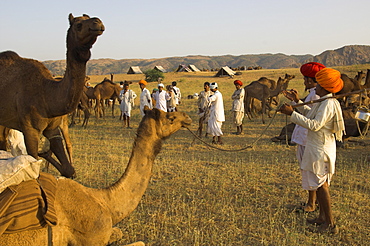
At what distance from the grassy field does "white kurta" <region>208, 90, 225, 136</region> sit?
0.59 meters

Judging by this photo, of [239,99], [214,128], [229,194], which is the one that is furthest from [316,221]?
[239,99]

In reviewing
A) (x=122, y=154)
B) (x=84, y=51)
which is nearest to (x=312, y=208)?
(x=84, y=51)

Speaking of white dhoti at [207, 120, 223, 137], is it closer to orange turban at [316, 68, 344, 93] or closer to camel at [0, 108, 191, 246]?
orange turban at [316, 68, 344, 93]

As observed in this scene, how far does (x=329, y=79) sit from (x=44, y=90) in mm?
4094

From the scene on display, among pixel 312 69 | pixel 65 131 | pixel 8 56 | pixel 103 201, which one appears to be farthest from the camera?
pixel 65 131

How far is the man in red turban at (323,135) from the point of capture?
4.46 m

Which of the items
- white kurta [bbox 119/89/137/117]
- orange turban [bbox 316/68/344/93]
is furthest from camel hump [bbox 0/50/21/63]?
white kurta [bbox 119/89/137/117]

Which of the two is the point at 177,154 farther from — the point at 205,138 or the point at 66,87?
the point at 66,87

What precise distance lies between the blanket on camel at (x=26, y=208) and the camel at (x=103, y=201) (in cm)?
12

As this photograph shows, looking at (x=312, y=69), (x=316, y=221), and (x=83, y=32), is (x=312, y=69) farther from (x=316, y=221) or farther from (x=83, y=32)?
(x=83, y=32)

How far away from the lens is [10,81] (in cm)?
571

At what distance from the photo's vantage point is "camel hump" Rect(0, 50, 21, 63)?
5.96 m

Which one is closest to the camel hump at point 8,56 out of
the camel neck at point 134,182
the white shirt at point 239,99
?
the camel neck at point 134,182

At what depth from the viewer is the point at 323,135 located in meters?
4.59
